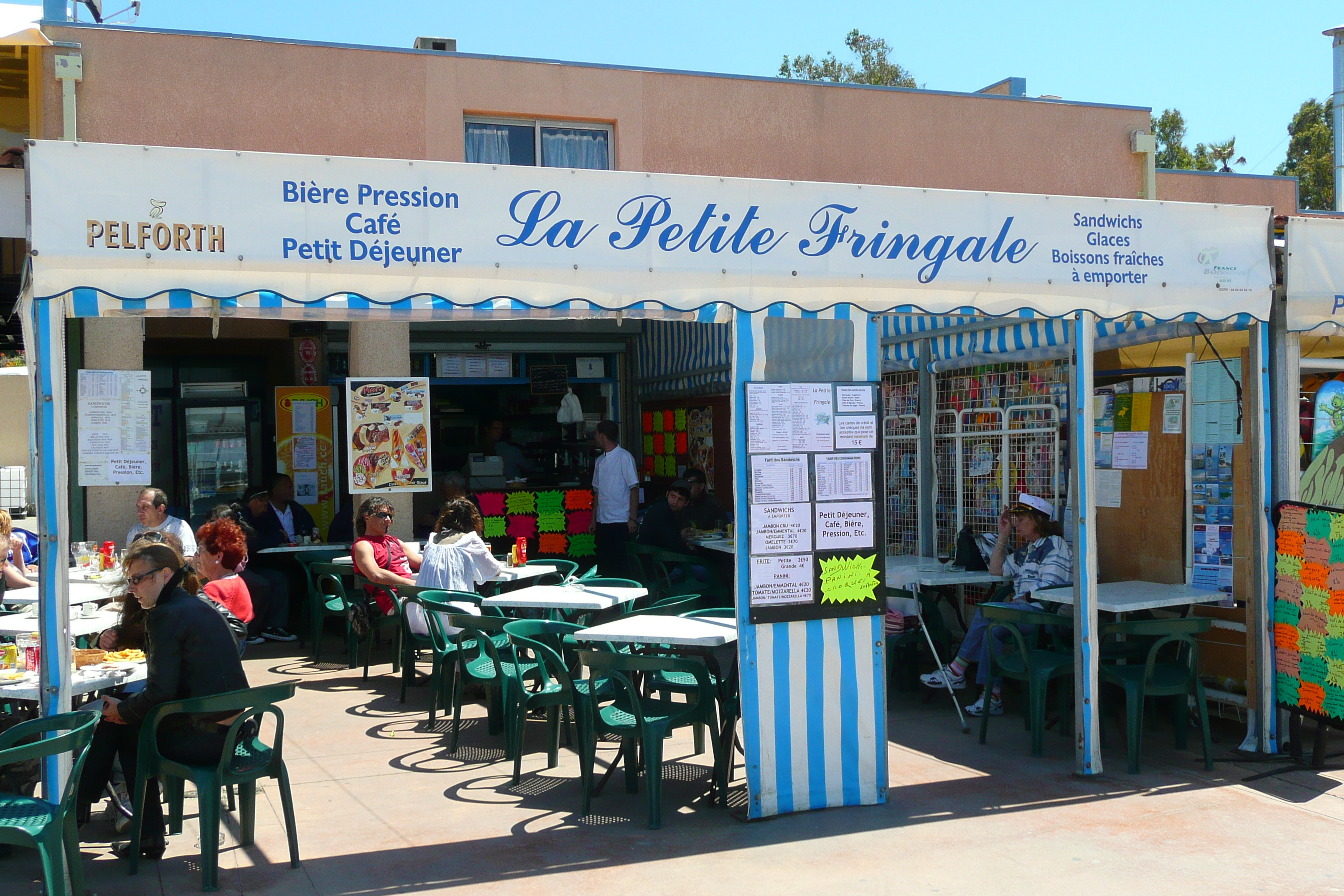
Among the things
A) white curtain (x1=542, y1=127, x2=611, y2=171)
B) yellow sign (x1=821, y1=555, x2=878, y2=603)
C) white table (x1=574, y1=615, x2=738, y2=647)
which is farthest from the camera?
white curtain (x1=542, y1=127, x2=611, y2=171)

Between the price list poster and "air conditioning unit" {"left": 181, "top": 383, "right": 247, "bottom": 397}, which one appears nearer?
the price list poster

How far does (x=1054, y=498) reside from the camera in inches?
291

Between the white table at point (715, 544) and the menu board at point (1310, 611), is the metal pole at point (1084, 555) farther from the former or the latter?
the white table at point (715, 544)

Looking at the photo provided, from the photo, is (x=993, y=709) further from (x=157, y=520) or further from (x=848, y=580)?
(x=157, y=520)

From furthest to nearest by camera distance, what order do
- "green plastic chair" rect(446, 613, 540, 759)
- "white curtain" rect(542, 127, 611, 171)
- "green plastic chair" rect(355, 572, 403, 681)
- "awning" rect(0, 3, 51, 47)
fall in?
"white curtain" rect(542, 127, 611, 171) < "awning" rect(0, 3, 51, 47) < "green plastic chair" rect(355, 572, 403, 681) < "green plastic chair" rect(446, 613, 540, 759)

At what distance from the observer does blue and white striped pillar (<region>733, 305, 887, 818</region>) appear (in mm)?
4680

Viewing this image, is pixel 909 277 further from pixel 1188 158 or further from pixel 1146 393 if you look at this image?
pixel 1188 158

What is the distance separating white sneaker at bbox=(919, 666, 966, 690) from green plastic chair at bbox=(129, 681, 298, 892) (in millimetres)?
3854

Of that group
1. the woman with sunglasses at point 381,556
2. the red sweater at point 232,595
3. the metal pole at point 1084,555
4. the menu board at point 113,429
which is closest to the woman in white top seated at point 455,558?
the woman with sunglasses at point 381,556

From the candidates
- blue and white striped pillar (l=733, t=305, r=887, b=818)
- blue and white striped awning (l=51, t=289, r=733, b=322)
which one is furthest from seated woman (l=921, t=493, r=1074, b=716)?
blue and white striped awning (l=51, t=289, r=733, b=322)

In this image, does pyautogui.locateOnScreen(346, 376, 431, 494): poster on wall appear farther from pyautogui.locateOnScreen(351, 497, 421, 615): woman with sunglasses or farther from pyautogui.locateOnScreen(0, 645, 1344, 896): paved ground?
pyautogui.locateOnScreen(0, 645, 1344, 896): paved ground

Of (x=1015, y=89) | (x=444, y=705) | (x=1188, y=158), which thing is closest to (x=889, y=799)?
(x=444, y=705)

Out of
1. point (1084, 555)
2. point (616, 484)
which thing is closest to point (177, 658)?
point (1084, 555)

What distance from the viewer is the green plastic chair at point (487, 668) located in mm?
5562
